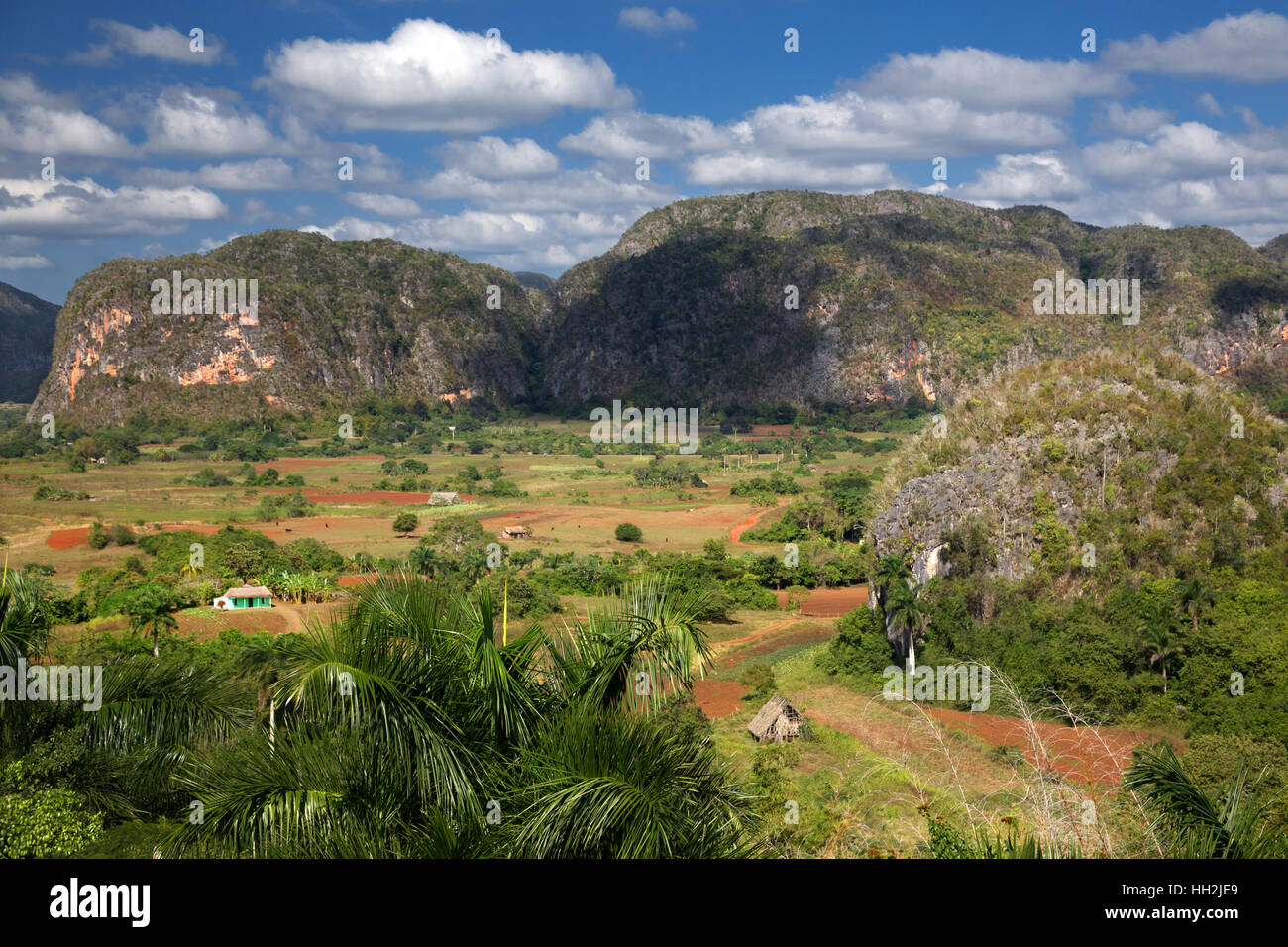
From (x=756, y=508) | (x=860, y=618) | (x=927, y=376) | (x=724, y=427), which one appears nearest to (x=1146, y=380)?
(x=860, y=618)

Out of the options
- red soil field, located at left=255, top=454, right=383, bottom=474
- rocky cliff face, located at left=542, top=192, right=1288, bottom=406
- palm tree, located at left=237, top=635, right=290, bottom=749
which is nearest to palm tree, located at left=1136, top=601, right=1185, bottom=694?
palm tree, located at left=237, top=635, right=290, bottom=749

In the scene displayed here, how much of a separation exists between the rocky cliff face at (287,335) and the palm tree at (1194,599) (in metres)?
106

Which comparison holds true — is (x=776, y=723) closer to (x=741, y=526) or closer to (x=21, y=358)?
(x=741, y=526)

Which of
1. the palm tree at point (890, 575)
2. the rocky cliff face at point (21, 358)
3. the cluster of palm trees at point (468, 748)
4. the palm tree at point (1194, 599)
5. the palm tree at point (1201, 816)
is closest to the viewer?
the cluster of palm trees at point (468, 748)

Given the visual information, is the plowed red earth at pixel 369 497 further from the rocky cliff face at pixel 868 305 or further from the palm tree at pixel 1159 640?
the rocky cliff face at pixel 868 305

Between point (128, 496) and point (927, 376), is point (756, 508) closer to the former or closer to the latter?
point (128, 496)

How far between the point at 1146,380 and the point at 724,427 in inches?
3192

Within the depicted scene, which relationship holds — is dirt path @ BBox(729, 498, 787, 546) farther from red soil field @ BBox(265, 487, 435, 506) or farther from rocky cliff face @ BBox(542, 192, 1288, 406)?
rocky cliff face @ BBox(542, 192, 1288, 406)

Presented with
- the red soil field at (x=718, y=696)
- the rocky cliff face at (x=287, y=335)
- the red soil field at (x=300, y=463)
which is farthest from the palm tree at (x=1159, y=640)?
the rocky cliff face at (x=287, y=335)

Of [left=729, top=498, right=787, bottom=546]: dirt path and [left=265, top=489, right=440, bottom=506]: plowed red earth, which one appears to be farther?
[left=265, top=489, right=440, bottom=506]: plowed red earth

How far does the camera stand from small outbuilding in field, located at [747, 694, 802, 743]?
20406 mm

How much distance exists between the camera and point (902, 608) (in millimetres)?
24734

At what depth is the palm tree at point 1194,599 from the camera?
2277 centimetres

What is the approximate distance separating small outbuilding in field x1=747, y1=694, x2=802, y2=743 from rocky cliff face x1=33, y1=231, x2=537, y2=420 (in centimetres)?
10266
